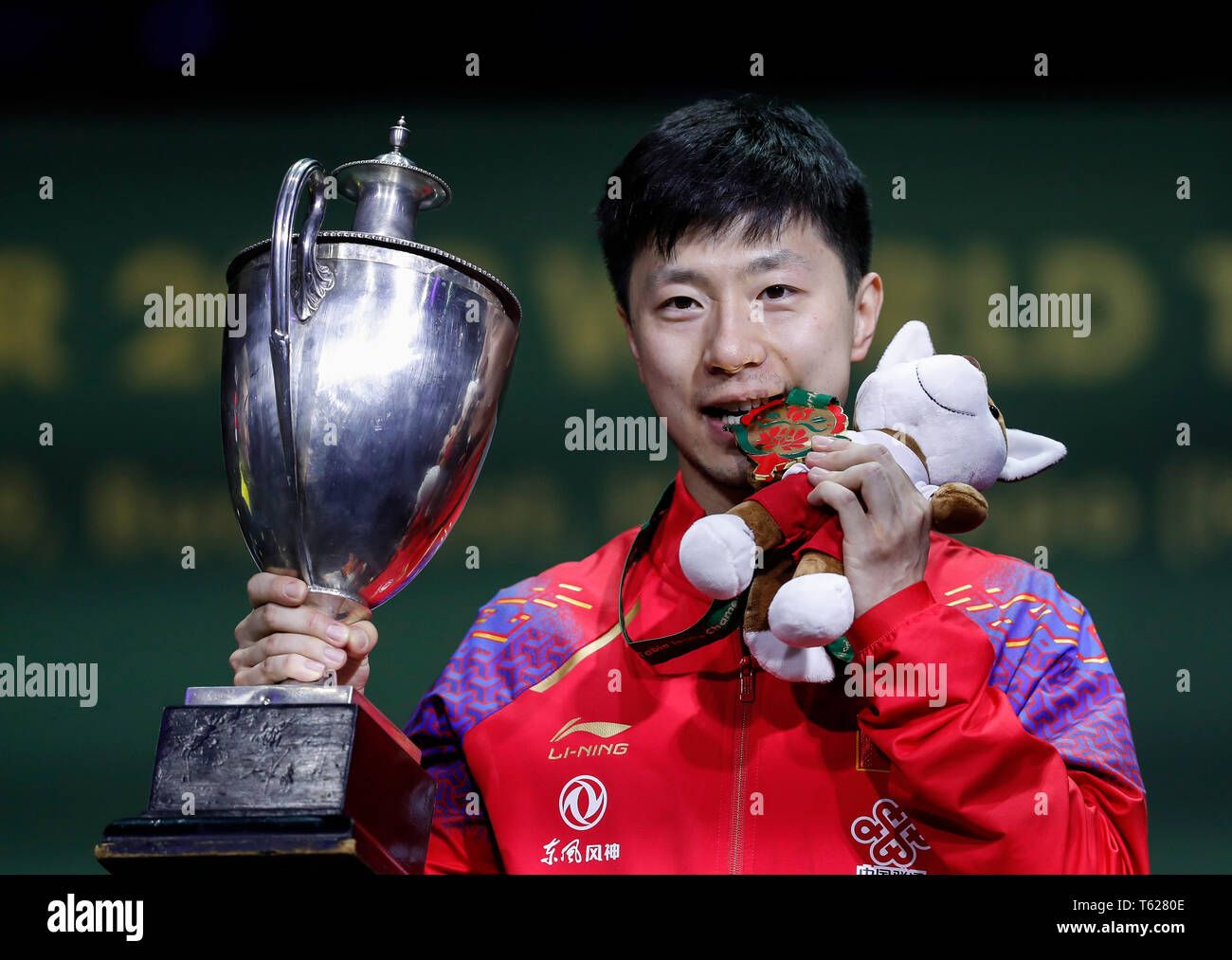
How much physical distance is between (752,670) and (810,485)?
39 centimetres

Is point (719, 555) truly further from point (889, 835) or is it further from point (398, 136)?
point (398, 136)

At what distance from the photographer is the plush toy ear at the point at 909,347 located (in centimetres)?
148

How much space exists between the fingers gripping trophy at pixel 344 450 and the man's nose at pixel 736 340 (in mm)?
255

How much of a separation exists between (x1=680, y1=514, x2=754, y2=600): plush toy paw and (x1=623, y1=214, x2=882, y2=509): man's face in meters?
0.35

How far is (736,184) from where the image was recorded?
68.6 inches

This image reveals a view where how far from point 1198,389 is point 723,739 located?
5.84 ft

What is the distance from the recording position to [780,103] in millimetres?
1927

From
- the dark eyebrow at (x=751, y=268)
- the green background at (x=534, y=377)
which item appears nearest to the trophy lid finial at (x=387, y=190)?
the dark eyebrow at (x=751, y=268)

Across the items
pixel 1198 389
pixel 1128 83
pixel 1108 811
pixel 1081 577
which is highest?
pixel 1128 83

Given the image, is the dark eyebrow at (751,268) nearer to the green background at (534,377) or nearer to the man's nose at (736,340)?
the man's nose at (736,340)

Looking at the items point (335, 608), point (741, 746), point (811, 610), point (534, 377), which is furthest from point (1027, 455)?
point (534, 377)

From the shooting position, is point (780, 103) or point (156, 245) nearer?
point (780, 103)
